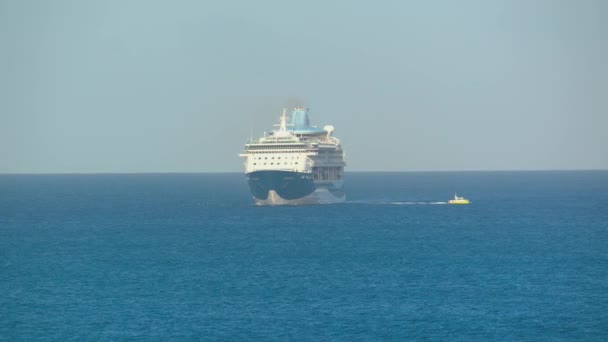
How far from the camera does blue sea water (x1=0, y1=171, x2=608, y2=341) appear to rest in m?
56.0

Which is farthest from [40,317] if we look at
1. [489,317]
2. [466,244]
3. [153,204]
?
[153,204]

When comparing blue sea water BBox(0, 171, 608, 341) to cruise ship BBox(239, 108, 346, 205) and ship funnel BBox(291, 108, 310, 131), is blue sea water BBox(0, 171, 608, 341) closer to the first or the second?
cruise ship BBox(239, 108, 346, 205)

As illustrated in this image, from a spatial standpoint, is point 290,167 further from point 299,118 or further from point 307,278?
point 307,278

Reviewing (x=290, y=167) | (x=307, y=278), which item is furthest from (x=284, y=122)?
(x=307, y=278)

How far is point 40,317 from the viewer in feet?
193

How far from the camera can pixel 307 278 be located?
73438 mm

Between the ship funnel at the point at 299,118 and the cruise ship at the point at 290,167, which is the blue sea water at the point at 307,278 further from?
the ship funnel at the point at 299,118

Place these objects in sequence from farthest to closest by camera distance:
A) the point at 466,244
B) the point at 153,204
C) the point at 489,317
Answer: the point at 153,204 → the point at 466,244 → the point at 489,317

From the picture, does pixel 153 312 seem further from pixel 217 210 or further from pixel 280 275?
pixel 217 210

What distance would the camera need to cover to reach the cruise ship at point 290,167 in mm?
132375

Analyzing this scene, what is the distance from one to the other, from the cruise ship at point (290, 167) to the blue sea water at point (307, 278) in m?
5.62

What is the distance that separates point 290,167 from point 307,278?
60.1m

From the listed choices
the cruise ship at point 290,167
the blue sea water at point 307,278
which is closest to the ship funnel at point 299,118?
the cruise ship at point 290,167

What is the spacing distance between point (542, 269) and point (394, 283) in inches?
573
